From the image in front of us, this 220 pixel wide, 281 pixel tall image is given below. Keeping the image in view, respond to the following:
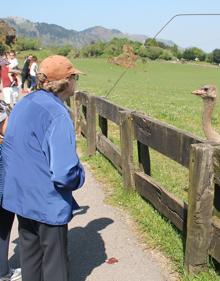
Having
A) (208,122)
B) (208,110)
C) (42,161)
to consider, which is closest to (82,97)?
(208,110)

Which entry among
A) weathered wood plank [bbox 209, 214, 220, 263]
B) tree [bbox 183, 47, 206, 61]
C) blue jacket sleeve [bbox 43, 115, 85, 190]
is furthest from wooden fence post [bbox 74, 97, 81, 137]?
tree [bbox 183, 47, 206, 61]

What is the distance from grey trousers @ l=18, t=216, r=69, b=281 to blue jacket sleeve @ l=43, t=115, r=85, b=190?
444 millimetres

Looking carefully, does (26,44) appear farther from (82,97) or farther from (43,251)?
(43,251)

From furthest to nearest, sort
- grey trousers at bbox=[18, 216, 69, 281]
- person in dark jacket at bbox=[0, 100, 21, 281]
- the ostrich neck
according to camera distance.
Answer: the ostrich neck → person in dark jacket at bbox=[0, 100, 21, 281] → grey trousers at bbox=[18, 216, 69, 281]

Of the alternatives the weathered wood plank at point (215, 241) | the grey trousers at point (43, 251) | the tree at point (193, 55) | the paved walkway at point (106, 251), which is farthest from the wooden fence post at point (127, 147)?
the tree at point (193, 55)

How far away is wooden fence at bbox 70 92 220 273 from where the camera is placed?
171 inches

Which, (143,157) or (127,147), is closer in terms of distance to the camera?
(143,157)

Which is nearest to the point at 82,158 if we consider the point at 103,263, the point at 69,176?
the point at 103,263

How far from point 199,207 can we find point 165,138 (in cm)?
119

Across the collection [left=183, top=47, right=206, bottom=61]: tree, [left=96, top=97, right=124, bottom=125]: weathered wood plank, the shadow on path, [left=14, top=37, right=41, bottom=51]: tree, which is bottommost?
[left=183, top=47, right=206, bottom=61]: tree

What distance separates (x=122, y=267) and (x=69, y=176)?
5.97ft

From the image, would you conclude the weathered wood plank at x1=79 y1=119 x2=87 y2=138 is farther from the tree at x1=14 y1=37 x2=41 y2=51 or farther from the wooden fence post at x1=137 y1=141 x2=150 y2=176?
the tree at x1=14 y1=37 x2=41 y2=51

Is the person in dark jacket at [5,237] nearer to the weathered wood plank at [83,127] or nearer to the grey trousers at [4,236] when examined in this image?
the grey trousers at [4,236]

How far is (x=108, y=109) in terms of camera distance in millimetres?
8352
